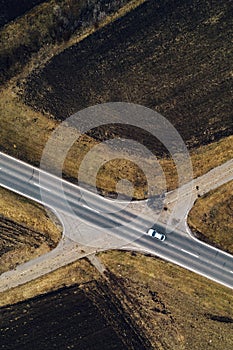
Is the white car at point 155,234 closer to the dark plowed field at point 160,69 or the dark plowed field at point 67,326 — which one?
the dark plowed field at point 67,326

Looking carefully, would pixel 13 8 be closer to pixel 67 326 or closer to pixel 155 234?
pixel 155 234

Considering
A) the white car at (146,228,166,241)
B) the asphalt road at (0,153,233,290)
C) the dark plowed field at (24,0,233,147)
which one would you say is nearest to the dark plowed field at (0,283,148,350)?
the asphalt road at (0,153,233,290)

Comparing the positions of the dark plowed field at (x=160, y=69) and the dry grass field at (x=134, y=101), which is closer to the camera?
the dark plowed field at (x=160, y=69)

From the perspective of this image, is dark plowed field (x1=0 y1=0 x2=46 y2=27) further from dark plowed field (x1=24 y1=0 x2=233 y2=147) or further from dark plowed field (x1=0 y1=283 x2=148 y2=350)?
dark plowed field (x1=0 y1=283 x2=148 y2=350)

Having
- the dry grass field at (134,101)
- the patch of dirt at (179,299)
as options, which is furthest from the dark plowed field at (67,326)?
the patch of dirt at (179,299)

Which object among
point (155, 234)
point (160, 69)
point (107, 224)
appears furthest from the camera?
point (107, 224)

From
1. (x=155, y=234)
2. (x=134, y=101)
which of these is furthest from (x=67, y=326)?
(x=134, y=101)

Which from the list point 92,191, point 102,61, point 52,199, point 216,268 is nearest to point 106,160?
point 92,191
